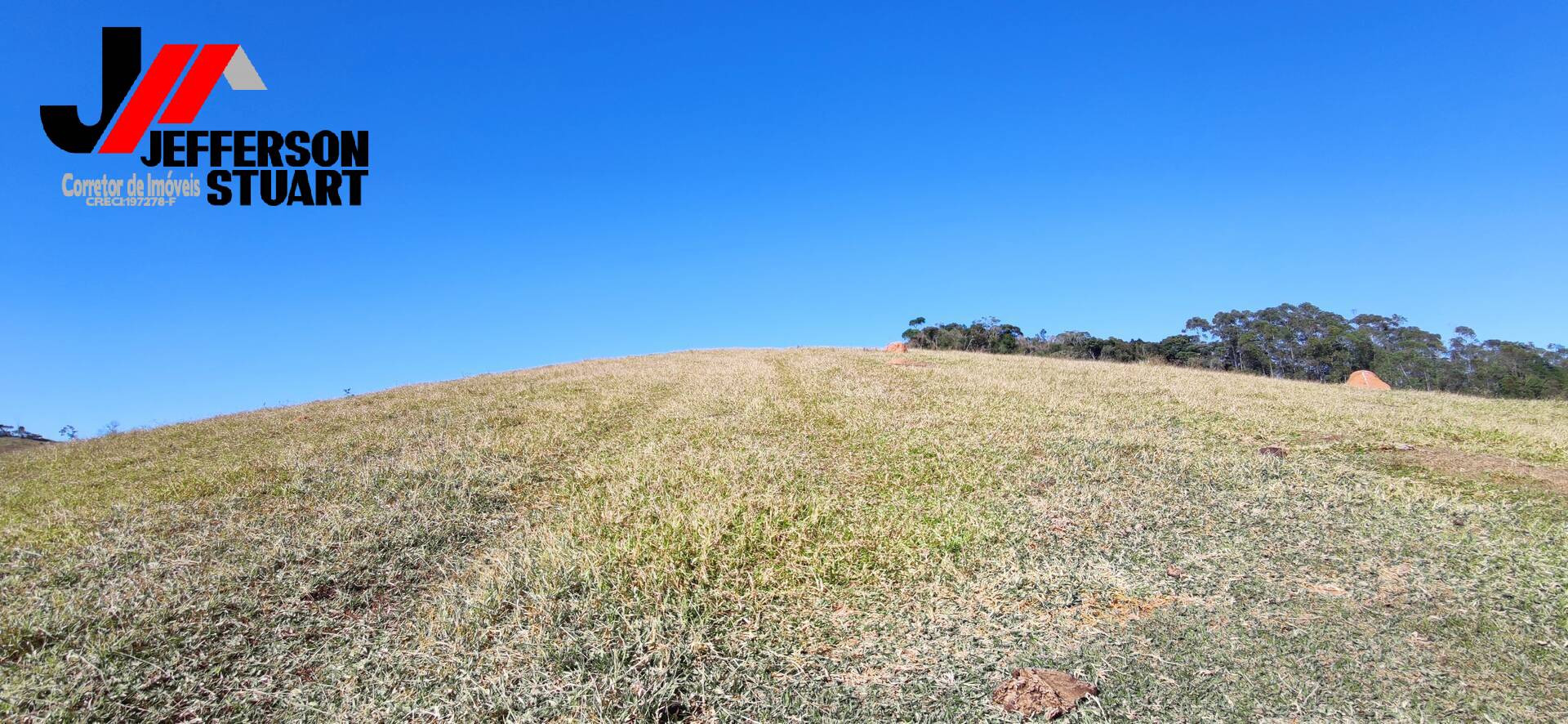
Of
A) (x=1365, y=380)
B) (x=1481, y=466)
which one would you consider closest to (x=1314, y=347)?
(x=1365, y=380)

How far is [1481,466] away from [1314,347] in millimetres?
67249

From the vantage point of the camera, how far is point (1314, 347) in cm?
5956

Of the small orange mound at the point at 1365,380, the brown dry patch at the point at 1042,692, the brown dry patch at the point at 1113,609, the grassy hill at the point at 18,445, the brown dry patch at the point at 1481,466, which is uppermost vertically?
the small orange mound at the point at 1365,380

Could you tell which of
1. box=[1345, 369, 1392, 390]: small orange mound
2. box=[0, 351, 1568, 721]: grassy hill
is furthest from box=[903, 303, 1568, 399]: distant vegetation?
box=[0, 351, 1568, 721]: grassy hill

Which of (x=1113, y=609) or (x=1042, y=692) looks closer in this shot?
(x=1042, y=692)

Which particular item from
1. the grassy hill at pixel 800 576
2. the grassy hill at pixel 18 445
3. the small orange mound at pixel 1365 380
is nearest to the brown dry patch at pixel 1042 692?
the grassy hill at pixel 800 576

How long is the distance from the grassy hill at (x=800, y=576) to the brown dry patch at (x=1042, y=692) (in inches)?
3.8

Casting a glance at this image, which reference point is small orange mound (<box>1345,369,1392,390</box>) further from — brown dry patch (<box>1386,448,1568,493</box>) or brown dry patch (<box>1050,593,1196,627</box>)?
brown dry patch (<box>1050,593,1196,627</box>)

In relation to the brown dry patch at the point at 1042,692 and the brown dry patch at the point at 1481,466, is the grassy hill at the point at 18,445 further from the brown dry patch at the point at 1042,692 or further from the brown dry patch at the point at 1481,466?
the brown dry patch at the point at 1481,466

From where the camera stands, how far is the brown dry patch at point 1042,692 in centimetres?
321

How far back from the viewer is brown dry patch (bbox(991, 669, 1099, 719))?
10.5 feet

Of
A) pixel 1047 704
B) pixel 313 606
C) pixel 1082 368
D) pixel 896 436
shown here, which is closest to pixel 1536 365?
pixel 1082 368

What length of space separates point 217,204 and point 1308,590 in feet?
61.4

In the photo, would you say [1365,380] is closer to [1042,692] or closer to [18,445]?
[1042,692]
